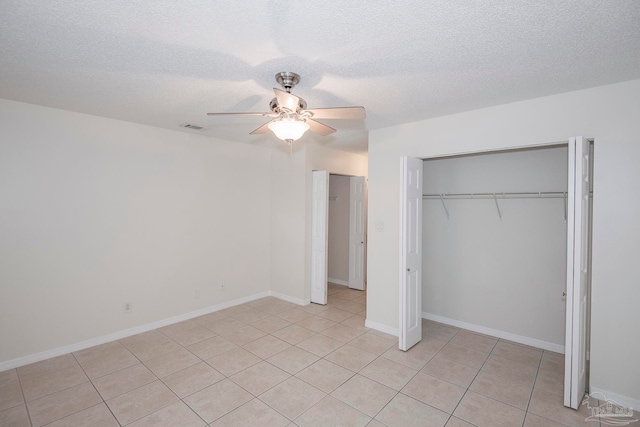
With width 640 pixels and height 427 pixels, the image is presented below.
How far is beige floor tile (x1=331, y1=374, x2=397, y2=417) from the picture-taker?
2.55 m

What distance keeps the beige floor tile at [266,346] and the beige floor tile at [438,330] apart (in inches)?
72.1

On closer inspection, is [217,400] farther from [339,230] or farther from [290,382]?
[339,230]

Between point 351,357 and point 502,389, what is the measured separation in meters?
1.43

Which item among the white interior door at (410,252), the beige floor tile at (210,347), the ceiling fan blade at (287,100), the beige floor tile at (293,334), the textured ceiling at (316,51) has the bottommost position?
the beige floor tile at (210,347)

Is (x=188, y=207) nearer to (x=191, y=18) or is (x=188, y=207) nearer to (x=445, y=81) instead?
(x=191, y=18)

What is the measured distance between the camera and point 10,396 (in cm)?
265

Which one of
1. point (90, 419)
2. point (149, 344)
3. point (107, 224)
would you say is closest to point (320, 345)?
point (149, 344)

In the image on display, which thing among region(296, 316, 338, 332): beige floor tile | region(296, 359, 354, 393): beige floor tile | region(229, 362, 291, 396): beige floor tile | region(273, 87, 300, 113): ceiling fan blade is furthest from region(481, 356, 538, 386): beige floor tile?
region(273, 87, 300, 113): ceiling fan blade

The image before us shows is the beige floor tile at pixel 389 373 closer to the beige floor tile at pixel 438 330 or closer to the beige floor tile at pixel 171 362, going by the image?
the beige floor tile at pixel 438 330

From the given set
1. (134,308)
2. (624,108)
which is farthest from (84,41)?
(624,108)

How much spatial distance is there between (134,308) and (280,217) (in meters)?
2.51

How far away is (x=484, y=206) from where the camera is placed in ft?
13.2

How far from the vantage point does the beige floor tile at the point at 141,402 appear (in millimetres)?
2439

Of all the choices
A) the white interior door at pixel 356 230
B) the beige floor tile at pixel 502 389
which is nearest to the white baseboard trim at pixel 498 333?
the beige floor tile at pixel 502 389
